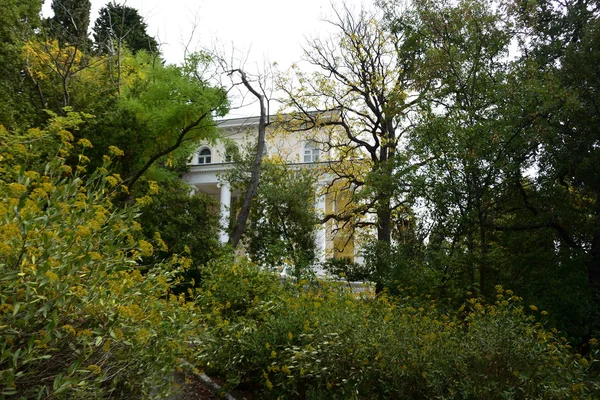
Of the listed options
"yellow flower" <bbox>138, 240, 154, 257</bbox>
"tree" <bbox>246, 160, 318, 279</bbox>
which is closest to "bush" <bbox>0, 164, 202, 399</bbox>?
"yellow flower" <bbox>138, 240, 154, 257</bbox>

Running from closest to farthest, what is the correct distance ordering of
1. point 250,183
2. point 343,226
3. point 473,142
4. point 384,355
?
point 384,355 → point 473,142 → point 250,183 → point 343,226

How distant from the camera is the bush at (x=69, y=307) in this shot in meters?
2.78

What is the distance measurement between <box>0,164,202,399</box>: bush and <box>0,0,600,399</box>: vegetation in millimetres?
20

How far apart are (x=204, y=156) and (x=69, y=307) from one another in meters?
27.2

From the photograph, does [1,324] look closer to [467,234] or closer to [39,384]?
[39,384]

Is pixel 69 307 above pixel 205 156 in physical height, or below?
below

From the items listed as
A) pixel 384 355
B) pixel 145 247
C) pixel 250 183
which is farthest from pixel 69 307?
pixel 250 183

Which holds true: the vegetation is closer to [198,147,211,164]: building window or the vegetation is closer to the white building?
the white building

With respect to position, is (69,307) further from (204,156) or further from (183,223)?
(204,156)

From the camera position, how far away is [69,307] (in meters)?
3.07

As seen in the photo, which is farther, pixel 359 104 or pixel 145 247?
pixel 359 104

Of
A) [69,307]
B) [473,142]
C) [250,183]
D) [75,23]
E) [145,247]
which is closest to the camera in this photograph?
[69,307]

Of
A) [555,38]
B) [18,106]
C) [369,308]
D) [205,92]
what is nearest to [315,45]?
[205,92]

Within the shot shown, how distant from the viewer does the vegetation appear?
328cm
